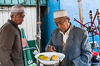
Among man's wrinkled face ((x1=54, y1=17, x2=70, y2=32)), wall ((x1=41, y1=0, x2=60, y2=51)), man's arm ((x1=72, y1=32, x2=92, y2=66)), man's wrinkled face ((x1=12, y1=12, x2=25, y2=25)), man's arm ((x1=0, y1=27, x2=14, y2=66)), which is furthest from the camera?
wall ((x1=41, y1=0, x2=60, y2=51))

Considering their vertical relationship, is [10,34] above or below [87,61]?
above

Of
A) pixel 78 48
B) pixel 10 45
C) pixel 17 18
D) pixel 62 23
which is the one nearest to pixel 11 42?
pixel 10 45

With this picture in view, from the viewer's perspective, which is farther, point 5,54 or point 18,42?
point 18,42

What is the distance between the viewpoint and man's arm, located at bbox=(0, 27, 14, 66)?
6.68 ft

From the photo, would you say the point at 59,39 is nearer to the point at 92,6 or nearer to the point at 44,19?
the point at 92,6

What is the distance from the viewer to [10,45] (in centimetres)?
206

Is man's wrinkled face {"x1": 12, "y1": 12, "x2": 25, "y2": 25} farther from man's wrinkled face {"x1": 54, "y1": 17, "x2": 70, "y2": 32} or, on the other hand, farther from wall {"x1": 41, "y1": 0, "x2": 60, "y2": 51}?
wall {"x1": 41, "y1": 0, "x2": 60, "y2": 51}

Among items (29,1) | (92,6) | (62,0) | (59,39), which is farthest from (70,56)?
(29,1)

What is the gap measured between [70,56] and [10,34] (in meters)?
0.95

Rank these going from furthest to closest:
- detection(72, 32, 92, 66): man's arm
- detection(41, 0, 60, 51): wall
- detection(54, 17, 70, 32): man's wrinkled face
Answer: detection(41, 0, 60, 51): wall < detection(54, 17, 70, 32): man's wrinkled face < detection(72, 32, 92, 66): man's arm

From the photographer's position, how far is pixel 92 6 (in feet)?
11.6

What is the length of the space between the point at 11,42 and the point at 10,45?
0.05 meters

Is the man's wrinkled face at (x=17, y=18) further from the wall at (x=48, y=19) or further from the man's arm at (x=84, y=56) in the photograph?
the wall at (x=48, y=19)

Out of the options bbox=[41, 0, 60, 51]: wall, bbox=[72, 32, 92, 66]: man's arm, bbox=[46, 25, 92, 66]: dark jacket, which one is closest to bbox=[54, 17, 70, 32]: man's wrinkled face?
bbox=[46, 25, 92, 66]: dark jacket
